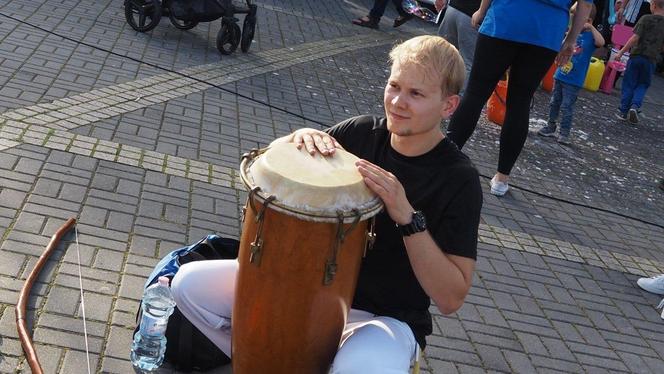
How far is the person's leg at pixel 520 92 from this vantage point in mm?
5211

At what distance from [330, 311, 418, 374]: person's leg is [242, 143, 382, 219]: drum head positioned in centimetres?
38

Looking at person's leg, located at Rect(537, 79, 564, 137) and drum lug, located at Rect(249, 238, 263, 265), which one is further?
person's leg, located at Rect(537, 79, 564, 137)

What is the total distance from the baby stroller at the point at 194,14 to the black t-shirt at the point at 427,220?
5.04m

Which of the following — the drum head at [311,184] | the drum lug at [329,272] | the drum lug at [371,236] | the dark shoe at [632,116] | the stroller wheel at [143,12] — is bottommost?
the dark shoe at [632,116]

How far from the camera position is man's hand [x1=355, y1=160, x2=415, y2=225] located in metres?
2.29

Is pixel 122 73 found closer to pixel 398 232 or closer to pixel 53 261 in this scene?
pixel 53 261

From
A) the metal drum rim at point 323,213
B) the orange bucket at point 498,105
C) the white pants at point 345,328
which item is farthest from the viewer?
the orange bucket at point 498,105

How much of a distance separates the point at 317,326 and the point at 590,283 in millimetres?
2747

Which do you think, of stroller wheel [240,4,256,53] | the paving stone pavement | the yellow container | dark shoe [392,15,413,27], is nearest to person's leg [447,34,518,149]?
the paving stone pavement

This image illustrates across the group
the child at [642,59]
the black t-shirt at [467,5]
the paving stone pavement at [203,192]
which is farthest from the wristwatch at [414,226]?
the child at [642,59]

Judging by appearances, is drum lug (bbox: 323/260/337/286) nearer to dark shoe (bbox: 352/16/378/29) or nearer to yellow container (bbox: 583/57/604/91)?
dark shoe (bbox: 352/16/378/29)

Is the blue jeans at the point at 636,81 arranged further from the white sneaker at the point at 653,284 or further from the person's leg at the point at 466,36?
the white sneaker at the point at 653,284

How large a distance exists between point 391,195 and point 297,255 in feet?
0.99

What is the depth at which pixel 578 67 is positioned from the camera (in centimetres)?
783
